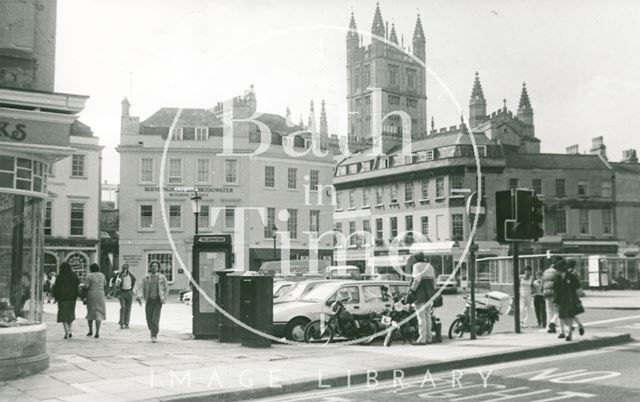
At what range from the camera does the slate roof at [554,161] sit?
204 feet

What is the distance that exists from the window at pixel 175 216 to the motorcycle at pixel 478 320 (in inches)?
1273

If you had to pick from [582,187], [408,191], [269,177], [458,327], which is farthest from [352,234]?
[458,327]

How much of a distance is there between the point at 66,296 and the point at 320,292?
5864mm

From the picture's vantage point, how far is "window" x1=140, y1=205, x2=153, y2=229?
4672 centimetres

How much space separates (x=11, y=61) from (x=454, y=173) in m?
51.2

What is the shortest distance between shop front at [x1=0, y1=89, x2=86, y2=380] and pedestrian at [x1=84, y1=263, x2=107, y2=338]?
4720mm

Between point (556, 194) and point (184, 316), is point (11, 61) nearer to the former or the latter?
point (184, 316)

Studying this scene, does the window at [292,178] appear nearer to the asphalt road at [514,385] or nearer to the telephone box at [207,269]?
the telephone box at [207,269]

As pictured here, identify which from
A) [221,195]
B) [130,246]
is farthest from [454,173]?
[130,246]

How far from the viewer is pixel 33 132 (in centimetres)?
1152

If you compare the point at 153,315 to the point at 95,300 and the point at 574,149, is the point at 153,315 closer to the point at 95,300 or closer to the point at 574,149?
the point at 95,300

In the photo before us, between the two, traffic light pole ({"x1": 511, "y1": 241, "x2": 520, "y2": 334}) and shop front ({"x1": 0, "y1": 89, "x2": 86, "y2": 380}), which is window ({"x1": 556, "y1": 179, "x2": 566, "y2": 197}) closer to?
traffic light pole ({"x1": 511, "y1": 241, "x2": 520, "y2": 334})

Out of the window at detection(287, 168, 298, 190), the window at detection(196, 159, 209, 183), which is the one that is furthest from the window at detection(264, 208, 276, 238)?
the window at detection(196, 159, 209, 183)

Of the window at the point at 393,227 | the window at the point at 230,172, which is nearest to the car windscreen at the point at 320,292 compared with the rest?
the window at the point at 230,172
